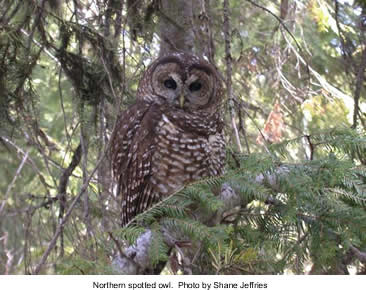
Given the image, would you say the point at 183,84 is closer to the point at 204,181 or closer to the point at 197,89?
the point at 197,89

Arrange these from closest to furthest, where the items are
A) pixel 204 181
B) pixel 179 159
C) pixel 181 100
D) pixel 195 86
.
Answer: pixel 204 181, pixel 179 159, pixel 181 100, pixel 195 86

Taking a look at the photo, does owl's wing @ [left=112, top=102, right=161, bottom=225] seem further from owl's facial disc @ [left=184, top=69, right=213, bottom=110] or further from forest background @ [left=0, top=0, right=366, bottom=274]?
owl's facial disc @ [left=184, top=69, right=213, bottom=110]

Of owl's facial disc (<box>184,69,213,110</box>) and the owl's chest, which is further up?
owl's facial disc (<box>184,69,213,110</box>)

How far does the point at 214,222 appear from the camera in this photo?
2.69 m

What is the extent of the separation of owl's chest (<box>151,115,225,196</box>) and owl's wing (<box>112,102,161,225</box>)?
0.06m

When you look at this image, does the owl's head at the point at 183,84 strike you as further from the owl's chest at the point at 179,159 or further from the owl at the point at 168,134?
the owl's chest at the point at 179,159

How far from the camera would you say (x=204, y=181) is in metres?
2.15

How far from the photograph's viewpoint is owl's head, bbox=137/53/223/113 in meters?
3.40

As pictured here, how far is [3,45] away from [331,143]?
7.36 feet

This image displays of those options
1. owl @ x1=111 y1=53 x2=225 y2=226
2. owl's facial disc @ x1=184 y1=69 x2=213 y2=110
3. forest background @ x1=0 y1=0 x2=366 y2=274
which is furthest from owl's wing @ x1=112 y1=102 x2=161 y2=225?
owl's facial disc @ x1=184 y1=69 x2=213 y2=110

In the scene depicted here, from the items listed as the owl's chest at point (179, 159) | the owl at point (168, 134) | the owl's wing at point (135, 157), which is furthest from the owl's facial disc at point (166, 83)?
the owl's chest at point (179, 159)

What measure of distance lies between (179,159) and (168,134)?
197 millimetres

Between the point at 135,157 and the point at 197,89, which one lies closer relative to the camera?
the point at 135,157

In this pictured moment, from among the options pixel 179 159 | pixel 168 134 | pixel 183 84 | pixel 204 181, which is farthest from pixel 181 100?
pixel 204 181
